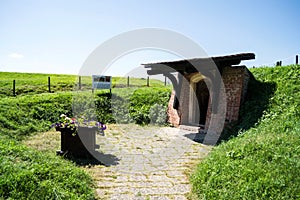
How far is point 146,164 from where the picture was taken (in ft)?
16.8

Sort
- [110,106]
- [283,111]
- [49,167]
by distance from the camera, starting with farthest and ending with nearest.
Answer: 1. [110,106]
2. [283,111]
3. [49,167]

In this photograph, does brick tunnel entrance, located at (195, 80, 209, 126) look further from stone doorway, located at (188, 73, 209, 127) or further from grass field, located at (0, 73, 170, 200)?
grass field, located at (0, 73, 170, 200)

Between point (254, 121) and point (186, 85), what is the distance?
374 cm

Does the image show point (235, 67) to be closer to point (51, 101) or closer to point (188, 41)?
point (188, 41)

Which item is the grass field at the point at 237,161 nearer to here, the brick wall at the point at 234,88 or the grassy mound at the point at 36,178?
the grassy mound at the point at 36,178

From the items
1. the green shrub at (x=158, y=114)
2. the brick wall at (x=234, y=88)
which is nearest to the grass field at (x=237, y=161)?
the brick wall at (x=234, y=88)

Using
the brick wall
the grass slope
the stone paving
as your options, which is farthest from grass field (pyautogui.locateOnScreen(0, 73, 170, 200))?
the brick wall

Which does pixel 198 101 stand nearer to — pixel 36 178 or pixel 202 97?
pixel 202 97

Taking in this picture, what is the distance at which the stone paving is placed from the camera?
377 cm

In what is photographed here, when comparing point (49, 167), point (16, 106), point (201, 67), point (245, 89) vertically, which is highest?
point (201, 67)

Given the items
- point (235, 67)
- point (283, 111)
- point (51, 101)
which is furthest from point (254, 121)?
point (51, 101)

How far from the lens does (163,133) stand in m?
8.66

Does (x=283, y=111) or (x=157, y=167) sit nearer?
(x=157, y=167)

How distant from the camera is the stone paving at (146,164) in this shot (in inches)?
148
